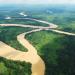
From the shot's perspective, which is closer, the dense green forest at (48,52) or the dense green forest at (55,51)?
the dense green forest at (48,52)

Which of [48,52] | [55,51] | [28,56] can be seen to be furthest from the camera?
[55,51]

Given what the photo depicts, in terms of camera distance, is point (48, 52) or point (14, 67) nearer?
point (14, 67)

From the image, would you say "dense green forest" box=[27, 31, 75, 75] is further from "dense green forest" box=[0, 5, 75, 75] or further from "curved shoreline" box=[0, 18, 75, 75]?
"curved shoreline" box=[0, 18, 75, 75]

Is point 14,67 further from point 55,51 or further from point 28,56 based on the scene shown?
point 55,51

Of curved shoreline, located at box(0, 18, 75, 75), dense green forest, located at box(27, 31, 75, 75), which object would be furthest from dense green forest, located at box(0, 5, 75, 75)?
curved shoreline, located at box(0, 18, 75, 75)

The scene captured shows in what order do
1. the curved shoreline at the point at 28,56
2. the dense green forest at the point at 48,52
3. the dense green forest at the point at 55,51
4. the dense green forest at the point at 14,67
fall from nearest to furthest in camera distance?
the dense green forest at the point at 14,67, the dense green forest at the point at 48,52, the curved shoreline at the point at 28,56, the dense green forest at the point at 55,51

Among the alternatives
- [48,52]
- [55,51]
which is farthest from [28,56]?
[55,51]

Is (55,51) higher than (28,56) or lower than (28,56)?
lower

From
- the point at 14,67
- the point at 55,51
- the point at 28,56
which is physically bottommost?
the point at 55,51

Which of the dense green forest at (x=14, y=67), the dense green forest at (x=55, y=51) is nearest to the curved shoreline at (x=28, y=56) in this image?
the dense green forest at (x=55, y=51)

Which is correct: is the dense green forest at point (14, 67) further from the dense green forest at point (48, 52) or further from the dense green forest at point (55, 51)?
the dense green forest at point (55, 51)

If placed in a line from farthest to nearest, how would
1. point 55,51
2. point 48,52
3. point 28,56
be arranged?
point 55,51
point 48,52
point 28,56
